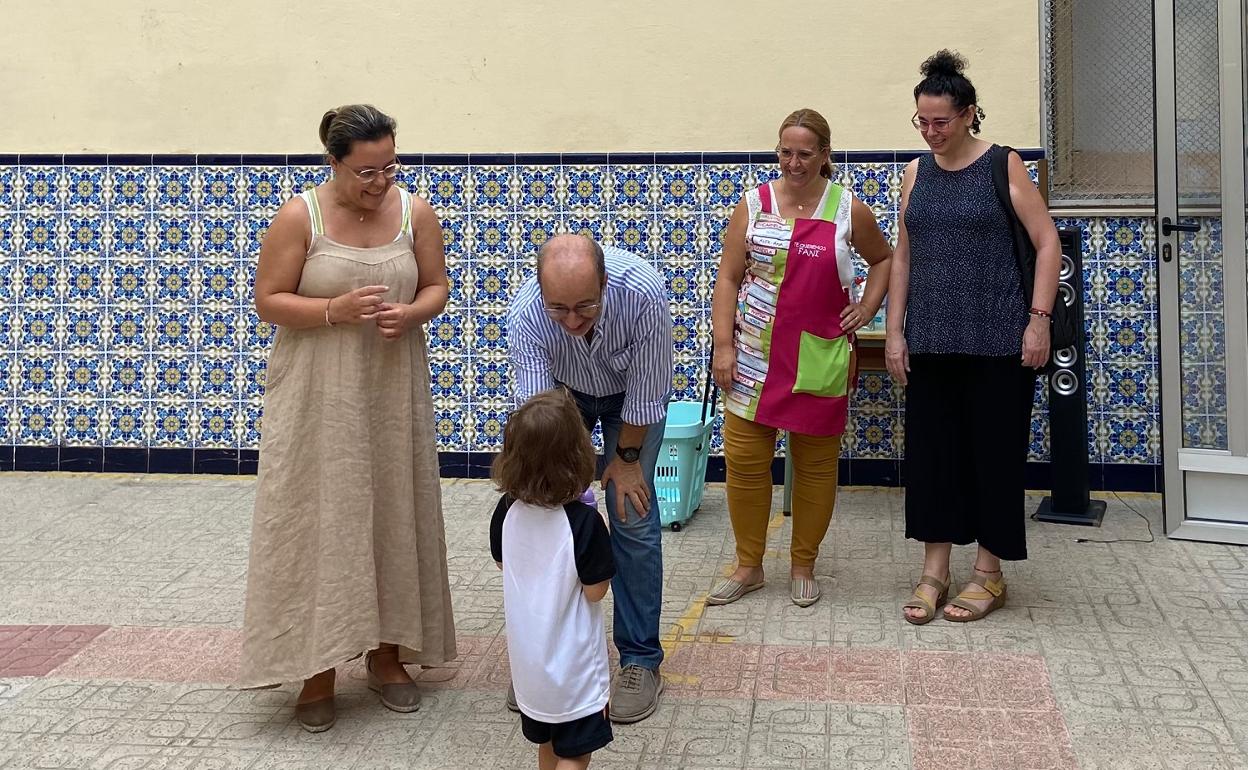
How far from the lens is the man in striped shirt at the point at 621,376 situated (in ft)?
11.4

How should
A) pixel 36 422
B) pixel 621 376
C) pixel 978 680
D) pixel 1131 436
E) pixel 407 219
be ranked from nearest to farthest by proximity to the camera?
1. pixel 621 376
2. pixel 407 219
3. pixel 978 680
4. pixel 1131 436
5. pixel 36 422

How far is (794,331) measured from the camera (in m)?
4.84

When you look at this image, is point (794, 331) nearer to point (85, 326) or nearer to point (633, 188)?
point (633, 188)

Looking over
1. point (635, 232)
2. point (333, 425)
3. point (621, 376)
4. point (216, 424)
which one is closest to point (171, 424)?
point (216, 424)

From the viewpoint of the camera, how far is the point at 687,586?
522 cm

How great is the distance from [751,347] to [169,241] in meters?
3.62

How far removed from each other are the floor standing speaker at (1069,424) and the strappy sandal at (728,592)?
1.77 m

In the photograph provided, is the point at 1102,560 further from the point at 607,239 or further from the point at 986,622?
the point at 607,239

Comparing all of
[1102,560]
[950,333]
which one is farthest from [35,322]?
[1102,560]

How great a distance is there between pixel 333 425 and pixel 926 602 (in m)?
2.15

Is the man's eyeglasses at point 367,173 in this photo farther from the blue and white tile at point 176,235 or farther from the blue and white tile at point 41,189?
the blue and white tile at point 41,189

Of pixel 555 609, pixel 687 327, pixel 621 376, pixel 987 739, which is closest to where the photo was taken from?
pixel 555 609

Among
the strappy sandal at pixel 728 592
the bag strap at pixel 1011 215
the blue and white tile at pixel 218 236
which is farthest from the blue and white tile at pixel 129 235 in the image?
the bag strap at pixel 1011 215

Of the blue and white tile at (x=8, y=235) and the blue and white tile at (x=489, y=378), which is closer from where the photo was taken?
the blue and white tile at (x=489, y=378)
